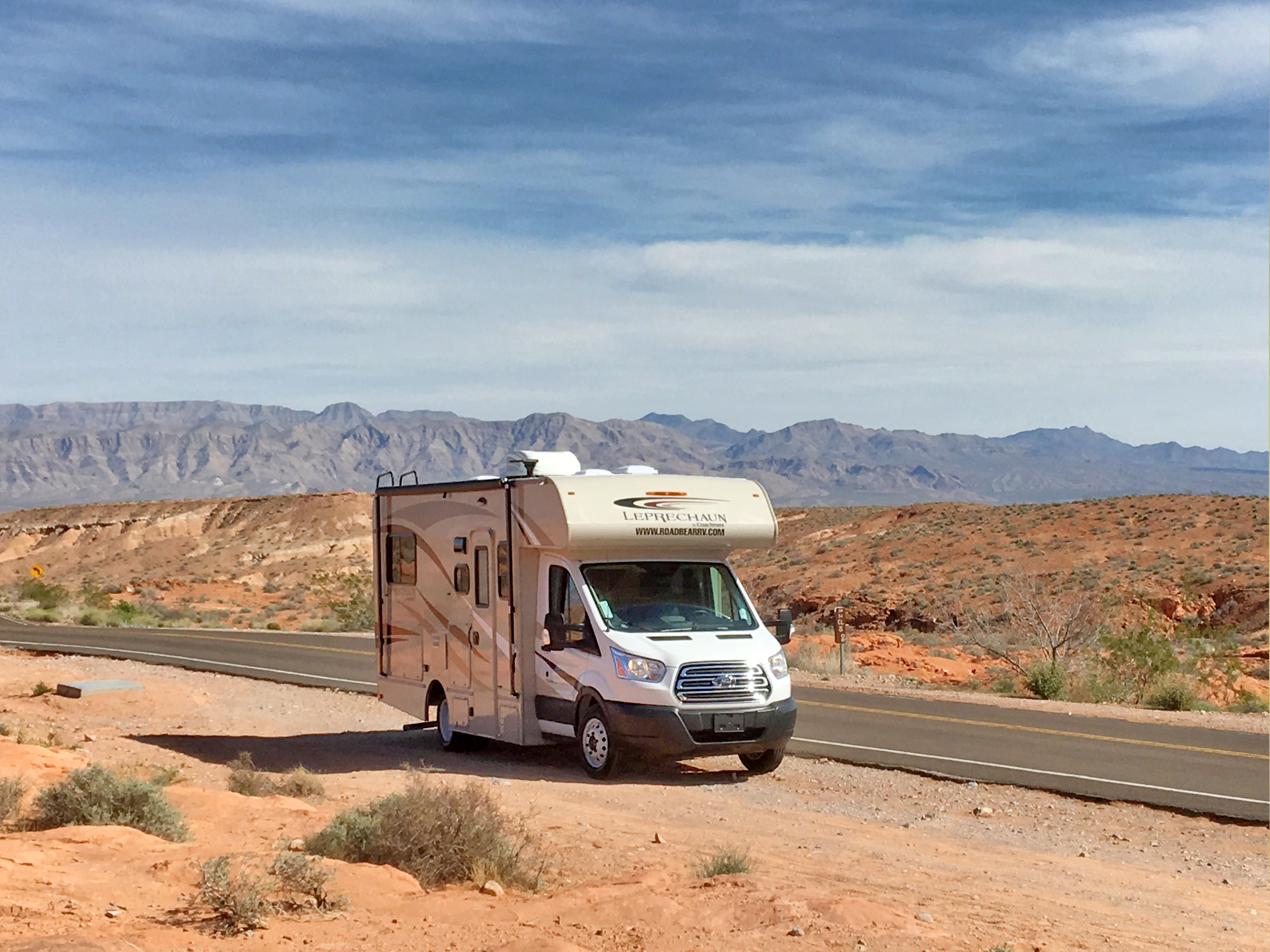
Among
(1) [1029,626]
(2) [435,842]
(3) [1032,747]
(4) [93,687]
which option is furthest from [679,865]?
(1) [1029,626]

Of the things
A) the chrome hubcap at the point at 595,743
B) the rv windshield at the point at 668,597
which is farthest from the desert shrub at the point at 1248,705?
the chrome hubcap at the point at 595,743

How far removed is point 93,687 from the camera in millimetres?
20203

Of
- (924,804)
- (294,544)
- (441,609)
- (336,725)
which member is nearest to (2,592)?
(294,544)

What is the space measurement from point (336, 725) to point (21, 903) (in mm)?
11325

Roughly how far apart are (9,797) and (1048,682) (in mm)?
19101

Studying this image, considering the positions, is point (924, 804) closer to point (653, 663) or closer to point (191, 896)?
point (653, 663)

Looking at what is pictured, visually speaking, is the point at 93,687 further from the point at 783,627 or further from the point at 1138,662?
the point at 1138,662

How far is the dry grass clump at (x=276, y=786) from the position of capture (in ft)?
38.7

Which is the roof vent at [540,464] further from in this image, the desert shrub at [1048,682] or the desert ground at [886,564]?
the desert ground at [886,564]

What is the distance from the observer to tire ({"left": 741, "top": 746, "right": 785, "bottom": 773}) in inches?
549

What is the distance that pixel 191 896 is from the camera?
7598 mm

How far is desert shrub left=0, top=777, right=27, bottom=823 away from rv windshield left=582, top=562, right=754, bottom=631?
574 cm

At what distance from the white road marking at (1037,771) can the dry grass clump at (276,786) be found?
23.0 ft

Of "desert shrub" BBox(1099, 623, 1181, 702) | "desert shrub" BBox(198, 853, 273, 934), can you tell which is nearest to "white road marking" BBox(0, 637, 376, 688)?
"desert shrub" BBox(1099, 623, 1181, 702)
